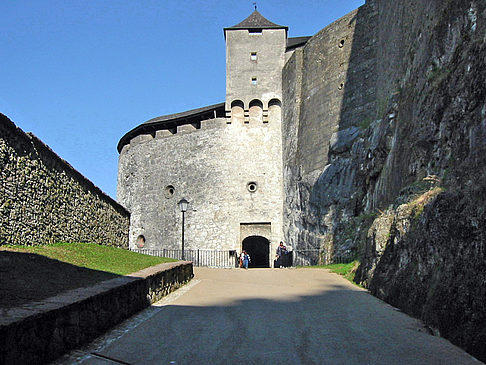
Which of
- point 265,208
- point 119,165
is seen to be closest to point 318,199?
point 265,208

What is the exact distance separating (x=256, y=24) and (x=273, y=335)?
2484 cm

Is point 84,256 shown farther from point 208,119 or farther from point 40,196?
point 208,119

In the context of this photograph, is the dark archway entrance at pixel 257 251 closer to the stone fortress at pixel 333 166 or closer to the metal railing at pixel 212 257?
the stone fortress at pixel 333 166

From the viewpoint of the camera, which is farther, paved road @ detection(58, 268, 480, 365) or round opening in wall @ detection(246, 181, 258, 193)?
round opening in wall @ detection(246, 181, 258, 193)

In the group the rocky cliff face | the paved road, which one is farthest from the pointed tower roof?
the paved road

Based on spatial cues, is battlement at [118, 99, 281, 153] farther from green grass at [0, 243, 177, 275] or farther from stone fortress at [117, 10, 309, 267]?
green grass at [0, 243, 177, 275]

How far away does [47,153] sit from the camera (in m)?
10.1

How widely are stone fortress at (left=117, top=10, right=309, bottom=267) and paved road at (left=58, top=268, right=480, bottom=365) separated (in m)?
16.5

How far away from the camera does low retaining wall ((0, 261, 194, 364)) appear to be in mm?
3602

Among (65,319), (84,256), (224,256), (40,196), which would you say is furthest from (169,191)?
(65,319)

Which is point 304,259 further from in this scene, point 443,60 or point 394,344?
point 394,344

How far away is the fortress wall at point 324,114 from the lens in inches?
758

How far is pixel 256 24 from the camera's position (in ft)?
90.8

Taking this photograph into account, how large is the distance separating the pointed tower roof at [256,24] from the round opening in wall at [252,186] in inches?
359
